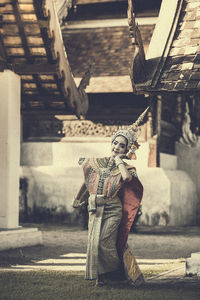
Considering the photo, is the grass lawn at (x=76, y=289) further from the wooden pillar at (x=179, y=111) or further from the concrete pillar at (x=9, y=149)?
the wooden pillar at (x=179, y=111)

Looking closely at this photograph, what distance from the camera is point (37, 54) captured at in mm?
9984

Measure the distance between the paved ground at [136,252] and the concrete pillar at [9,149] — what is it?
0.66m

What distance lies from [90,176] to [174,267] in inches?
86.1

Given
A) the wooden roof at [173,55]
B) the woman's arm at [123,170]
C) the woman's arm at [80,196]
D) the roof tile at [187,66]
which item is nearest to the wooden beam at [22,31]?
the wooden roof at [173,55]

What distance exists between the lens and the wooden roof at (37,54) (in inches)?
371

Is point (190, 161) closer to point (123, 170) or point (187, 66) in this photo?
point (187, 66)

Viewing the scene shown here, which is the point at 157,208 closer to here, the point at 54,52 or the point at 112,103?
the point at 112,103

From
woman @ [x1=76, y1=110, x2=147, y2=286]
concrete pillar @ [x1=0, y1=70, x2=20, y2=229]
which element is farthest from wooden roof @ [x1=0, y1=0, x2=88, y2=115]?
woman @ [x1=76, y1=110, x2=147, y2=286]

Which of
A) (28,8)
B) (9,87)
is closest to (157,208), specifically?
(9,87)

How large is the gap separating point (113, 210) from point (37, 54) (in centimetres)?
404

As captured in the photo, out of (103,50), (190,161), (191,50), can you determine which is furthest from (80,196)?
(190,161)

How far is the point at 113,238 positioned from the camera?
6699 millimetres

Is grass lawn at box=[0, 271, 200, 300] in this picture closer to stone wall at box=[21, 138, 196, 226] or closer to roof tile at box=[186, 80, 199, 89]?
roof tile at box=[186, 80, 199, 89]

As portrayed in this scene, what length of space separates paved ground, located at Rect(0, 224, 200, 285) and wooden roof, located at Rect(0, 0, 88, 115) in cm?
257
